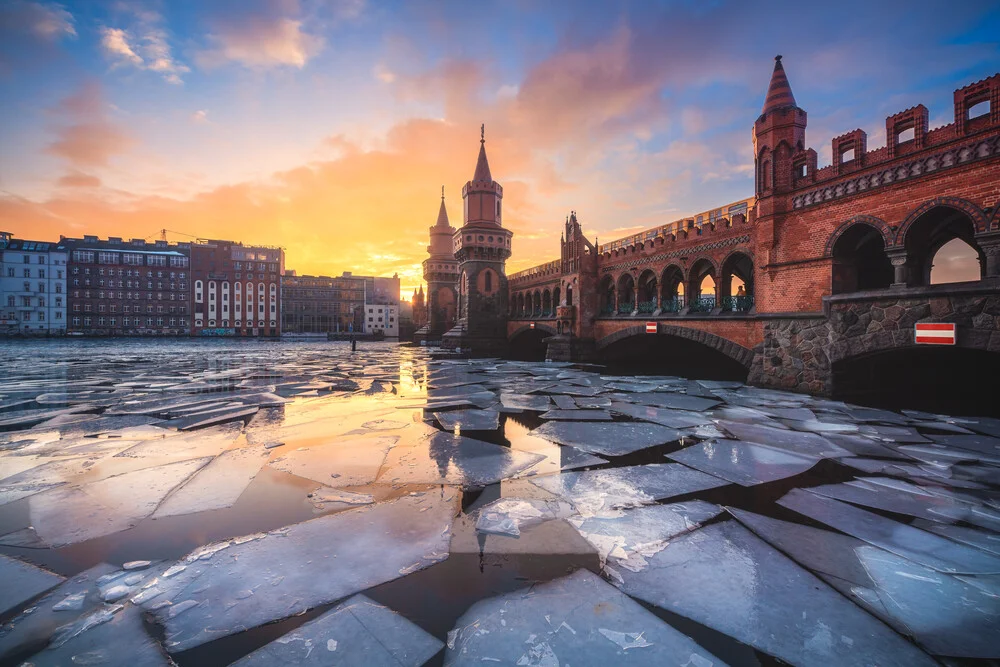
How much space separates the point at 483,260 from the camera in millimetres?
35156

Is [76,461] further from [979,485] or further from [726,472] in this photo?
[979,485]

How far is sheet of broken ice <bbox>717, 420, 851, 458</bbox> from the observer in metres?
5.86

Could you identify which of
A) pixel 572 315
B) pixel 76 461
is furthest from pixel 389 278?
pixel 76 461

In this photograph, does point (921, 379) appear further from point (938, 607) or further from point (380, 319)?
point (380, 319)

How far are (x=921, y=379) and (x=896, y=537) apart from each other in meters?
13.9

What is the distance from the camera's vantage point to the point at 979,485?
460cm

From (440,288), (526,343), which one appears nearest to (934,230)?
(526,343)

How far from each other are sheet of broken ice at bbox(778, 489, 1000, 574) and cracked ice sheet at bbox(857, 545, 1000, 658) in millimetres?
203

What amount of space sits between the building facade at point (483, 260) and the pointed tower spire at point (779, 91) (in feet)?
78.0

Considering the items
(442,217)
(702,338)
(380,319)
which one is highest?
(442,217)

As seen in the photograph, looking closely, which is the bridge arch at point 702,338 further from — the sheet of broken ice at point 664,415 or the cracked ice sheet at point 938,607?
the cracked ice sheet at point 938,607

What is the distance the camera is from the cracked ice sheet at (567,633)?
212 centimetres

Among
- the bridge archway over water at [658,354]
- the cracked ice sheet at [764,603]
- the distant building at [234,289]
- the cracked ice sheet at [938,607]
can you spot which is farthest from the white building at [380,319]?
the cracked ice sheet at [938,607]

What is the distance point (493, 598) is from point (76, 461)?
5.75 m
